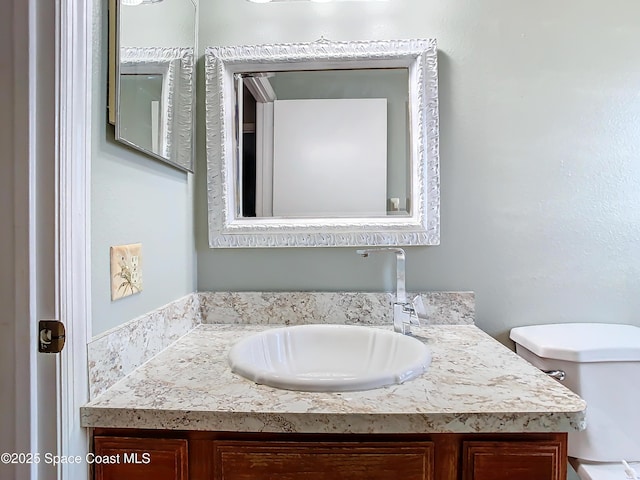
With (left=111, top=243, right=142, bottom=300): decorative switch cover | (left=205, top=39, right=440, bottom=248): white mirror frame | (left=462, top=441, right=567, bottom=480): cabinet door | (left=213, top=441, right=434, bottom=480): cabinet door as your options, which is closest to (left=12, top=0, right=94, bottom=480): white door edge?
(left=111, top=243, right=142, bottom=300): decorative switch cover

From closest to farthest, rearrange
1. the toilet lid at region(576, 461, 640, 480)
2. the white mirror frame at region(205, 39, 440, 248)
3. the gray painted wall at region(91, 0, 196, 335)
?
the gray painted wall at region(91, 0, 196, 335) → the toilet lid at region(576, 461, 640, 480) → the white mirror frame at region(205, 39, 440, 248)

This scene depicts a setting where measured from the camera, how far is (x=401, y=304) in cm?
105

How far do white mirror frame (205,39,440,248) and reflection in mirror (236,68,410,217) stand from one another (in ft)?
0.10

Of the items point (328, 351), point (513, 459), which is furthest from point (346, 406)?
point (328, 351)

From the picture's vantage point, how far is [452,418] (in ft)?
1.95

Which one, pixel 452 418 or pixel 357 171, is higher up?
pixel 357 171

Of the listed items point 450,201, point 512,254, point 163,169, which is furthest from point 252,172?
point 512,254

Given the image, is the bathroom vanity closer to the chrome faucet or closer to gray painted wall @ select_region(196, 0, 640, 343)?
the chrome faucet

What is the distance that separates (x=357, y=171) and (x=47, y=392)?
0.95m

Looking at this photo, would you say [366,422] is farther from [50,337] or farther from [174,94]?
[174,94]

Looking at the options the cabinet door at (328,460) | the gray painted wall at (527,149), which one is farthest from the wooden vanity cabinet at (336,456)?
the gray painted wall at (527,149)

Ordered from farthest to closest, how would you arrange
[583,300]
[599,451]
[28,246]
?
[583,300]
[599,451]
[28,246]

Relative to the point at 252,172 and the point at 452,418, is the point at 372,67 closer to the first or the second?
the point at 252,172

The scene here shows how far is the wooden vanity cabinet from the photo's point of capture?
611 millimetres
